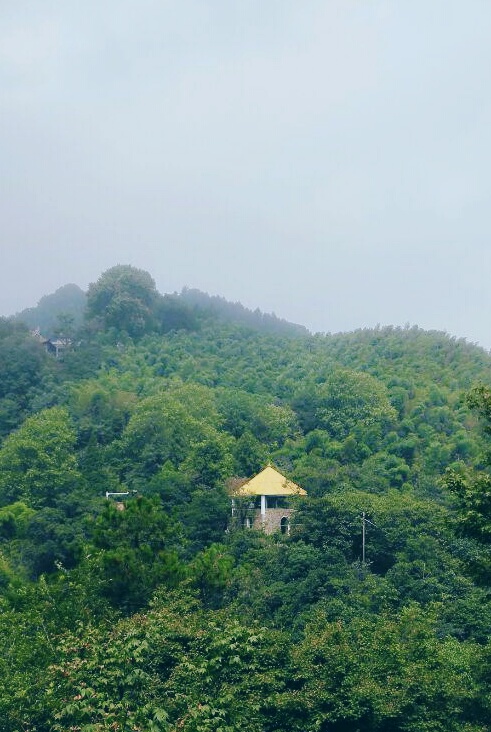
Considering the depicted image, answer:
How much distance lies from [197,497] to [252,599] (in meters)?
6.97

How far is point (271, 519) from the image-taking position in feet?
108

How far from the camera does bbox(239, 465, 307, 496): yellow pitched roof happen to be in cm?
3316

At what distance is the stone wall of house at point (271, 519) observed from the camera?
32594 mm

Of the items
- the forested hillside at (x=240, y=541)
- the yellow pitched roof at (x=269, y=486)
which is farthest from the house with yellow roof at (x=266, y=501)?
the forested hillside at (x=240, y=541)

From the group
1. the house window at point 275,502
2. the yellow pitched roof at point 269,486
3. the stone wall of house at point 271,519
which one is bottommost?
the stone wall of house at point 271,519

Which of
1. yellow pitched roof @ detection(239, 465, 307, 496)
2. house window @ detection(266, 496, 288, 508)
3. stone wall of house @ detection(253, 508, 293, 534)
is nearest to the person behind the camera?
stone wall of house @ detection(253, 508, 293, 534)

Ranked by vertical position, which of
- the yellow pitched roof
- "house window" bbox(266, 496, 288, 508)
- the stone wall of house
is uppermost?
the yellow pitched roof

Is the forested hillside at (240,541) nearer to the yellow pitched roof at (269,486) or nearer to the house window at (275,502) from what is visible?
the yellow pitched roof at (269,486)

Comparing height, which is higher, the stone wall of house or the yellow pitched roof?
the yellow pitched roof

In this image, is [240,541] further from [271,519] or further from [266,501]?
[266,501]

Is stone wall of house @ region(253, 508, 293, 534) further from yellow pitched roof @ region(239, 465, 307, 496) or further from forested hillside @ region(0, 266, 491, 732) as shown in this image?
forested hillside @ region(0, 266, 491, 732)

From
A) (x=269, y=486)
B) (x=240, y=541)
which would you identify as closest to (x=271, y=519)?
(x=269, y=486)

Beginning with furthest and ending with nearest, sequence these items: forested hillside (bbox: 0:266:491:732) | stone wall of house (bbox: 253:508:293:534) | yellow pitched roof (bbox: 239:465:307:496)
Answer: yellow pitched roof (bbox: 239:465:307:496) → stone wall of house (bbox: 253:508:293:534) → forested hillside (bbox: 0:266:491:732)

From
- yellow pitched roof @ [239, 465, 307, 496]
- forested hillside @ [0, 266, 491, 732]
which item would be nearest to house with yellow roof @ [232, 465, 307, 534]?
yellow pitched roof @ [239, 465, 307, 496]
